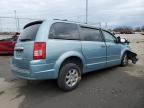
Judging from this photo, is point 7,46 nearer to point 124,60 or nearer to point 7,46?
point 7,46

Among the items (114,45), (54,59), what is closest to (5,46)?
(114,45)

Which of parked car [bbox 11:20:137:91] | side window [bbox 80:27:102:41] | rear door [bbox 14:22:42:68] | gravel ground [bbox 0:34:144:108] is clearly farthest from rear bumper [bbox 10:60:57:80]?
side window [bbox 80:27:102:41]

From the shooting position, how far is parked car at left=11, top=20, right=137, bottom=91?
168 inches

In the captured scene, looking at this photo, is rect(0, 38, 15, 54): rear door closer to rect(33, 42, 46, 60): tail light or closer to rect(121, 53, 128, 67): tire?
rect(121, 53, 128, 67): tire

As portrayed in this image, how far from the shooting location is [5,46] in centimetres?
1209

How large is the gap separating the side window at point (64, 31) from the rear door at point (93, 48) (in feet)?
0.94

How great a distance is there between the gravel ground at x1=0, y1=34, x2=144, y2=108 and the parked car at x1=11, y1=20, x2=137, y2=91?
40cm

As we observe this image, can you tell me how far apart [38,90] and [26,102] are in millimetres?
838

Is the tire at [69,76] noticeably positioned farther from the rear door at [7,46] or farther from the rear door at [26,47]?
the rear door at [7,46]

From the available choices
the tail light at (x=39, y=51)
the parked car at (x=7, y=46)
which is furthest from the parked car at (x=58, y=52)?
the parked car at (x=7, y=46)

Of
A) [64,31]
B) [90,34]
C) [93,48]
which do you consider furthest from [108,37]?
[64,31]

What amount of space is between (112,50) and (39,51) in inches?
129

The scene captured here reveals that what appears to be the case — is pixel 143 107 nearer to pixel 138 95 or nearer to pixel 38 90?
pixel 138 95

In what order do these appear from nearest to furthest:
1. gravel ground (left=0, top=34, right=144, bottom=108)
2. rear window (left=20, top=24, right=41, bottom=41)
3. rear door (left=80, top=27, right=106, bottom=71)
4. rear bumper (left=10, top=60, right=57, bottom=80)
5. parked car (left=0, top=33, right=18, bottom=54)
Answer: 1. gravel ground (left=0, top=34, right=144, bottom=108)
2. rear bumper (left=10, top=60, right=57, bottom=80)
3. rear window (left=20, top=24, right=41, bottom=41)
4. rear door (left=80, top=27, right=106, bottom=71)
5. parked car (left=0, top=33, right=18, bottom=54)
